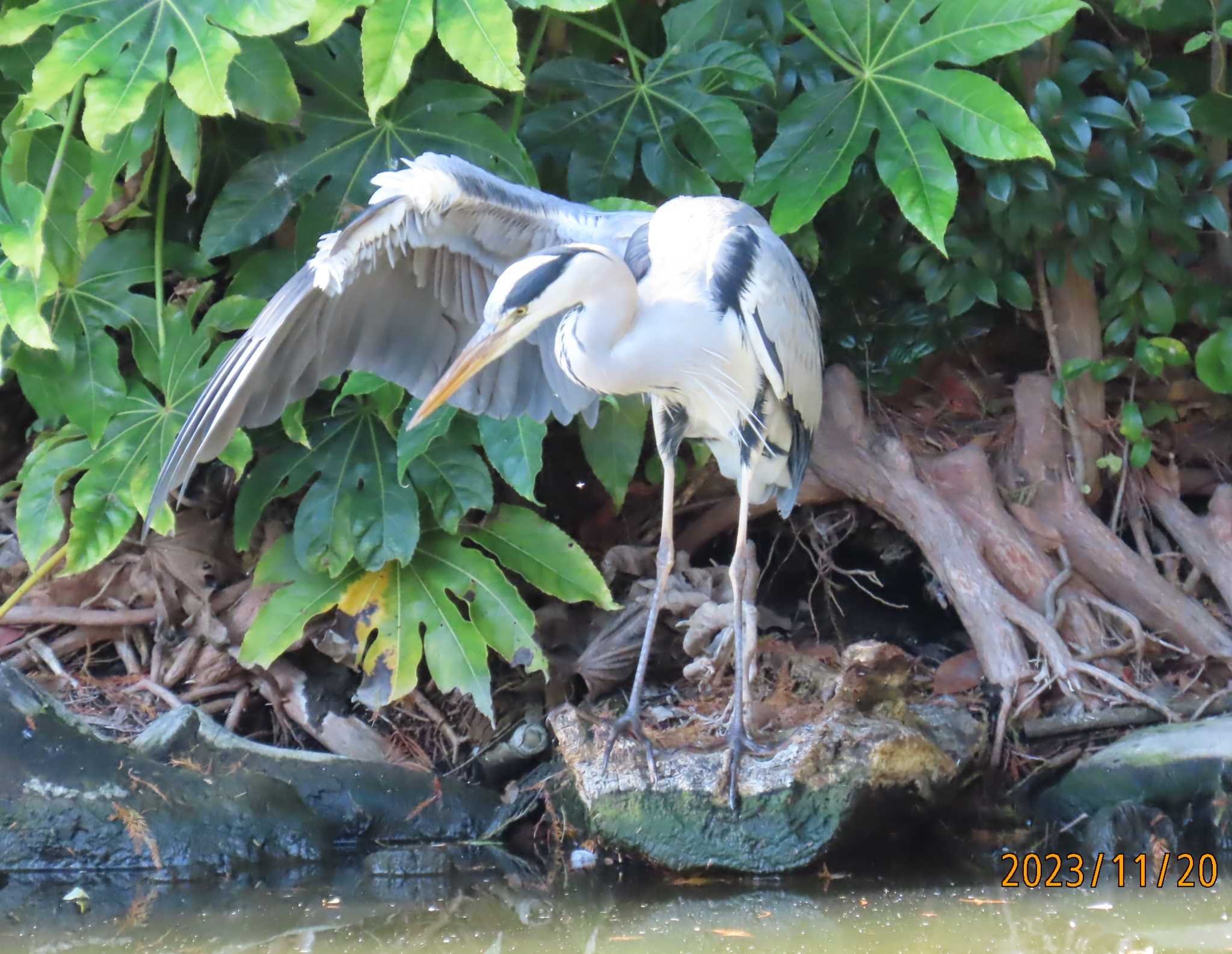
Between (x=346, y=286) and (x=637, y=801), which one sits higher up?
(x=346, y=286)

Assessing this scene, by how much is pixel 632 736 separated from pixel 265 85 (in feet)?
5.33

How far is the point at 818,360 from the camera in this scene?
3168 mm

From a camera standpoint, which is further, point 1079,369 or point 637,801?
point 1079,369

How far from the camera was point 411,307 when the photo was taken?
9.47ft

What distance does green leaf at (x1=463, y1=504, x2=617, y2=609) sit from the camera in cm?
327

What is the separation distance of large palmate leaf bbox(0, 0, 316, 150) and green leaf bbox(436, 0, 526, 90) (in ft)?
0.87

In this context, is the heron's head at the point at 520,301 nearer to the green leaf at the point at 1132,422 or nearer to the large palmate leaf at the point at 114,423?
the large palmate leaf at the point at 114,423

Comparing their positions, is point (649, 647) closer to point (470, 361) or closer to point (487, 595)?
point (487, 595)

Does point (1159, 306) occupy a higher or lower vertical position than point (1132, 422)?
higher

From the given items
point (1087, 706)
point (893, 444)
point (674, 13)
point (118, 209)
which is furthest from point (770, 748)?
point (118, 209)

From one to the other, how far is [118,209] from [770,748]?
215cm

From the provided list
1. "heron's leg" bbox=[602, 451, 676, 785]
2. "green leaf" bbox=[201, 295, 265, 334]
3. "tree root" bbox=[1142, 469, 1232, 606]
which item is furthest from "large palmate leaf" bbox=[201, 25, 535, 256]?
"tree root" bbox=[1142, 469, 1232, 606]

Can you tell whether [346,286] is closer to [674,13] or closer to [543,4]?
[543,4]

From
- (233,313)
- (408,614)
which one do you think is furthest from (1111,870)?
(233,313)
